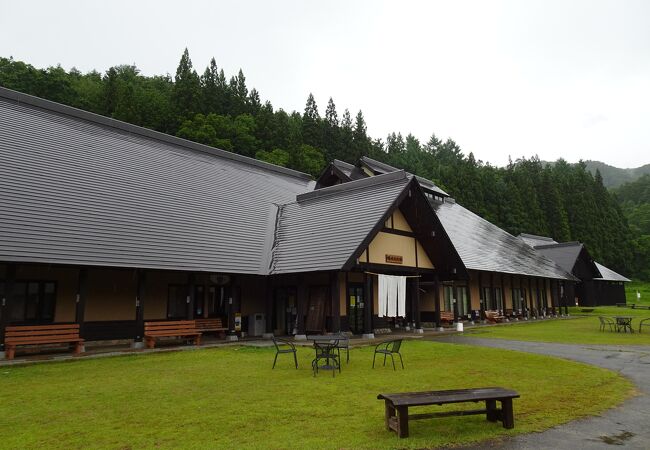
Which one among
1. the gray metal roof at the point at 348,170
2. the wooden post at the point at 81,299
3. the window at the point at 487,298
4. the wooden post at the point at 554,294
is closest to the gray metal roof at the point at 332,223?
the wooden post at the point at 81,299

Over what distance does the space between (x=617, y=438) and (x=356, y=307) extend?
13878 mm

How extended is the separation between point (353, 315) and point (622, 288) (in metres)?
45.1

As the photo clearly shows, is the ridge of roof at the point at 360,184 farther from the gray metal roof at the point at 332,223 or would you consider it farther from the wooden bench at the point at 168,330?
the wooden bench at the point at 168,330

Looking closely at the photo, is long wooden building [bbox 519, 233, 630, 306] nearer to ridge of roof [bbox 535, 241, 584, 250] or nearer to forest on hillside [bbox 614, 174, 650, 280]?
ridge of roof [bbox 535, 241, 584, 250]

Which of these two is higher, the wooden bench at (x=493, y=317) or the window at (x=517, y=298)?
the window at (x=517, y=298)

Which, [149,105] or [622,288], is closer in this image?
[149,105]

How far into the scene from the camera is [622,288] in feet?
165

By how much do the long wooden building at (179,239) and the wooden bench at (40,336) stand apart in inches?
18.5

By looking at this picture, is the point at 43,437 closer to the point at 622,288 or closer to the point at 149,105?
the point at 149,105

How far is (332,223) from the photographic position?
59.1 ft

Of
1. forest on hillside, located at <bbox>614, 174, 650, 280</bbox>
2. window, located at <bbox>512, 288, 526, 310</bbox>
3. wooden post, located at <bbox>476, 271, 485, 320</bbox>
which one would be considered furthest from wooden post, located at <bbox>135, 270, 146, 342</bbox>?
forest on hillside, located at <bbox>614, 174, 650, 280</bbox>

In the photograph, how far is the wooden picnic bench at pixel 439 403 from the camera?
563 centimetres

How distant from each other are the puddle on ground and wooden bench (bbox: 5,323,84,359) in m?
13.2

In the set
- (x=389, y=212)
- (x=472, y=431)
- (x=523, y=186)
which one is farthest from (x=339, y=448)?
(x=523, y=186)
